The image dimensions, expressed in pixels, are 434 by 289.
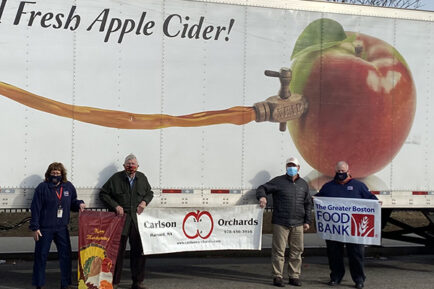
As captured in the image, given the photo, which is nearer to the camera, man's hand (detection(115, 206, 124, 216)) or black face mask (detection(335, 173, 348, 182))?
man's hand (detection(115, 206, 124, 216))

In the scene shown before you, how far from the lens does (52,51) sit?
22.7 ft

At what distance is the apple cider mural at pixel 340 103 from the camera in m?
7.62

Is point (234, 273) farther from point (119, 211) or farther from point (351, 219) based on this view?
point (119, 211)

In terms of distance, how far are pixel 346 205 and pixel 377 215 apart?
0.41 metres

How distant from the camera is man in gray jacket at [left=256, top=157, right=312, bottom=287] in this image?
7574mm

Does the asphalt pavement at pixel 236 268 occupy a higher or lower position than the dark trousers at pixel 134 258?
lower

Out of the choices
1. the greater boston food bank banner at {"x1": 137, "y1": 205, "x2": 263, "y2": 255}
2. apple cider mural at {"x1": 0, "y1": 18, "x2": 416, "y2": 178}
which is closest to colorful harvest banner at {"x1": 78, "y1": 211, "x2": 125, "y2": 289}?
the greater boston food bank banner at {"x1": 137, "y1": 205, "x2": 263, "y2": 255}

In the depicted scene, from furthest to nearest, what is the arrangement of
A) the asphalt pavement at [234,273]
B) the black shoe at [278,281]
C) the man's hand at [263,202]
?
the asphalt pavement at [234,273]
the black shoe at [278,281]
the man's hand at [263,202]

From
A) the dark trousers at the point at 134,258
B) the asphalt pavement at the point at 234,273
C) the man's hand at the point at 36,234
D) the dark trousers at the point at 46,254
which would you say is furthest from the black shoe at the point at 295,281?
the man's hand at the point at 36,234

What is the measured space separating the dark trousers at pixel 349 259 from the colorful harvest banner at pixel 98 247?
113 inches

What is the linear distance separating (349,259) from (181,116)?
2.94 meters

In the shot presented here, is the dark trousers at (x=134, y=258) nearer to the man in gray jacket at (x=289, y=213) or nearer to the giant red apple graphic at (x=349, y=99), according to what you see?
the man in gray jacket at (x=289, y=213)

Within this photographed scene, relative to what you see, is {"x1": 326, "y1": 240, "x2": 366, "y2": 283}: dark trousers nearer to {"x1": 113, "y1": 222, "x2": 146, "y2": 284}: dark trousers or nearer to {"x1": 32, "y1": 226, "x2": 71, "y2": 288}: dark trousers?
{"x1": 113, "y1": 222, "x2": 146, "y2": 284}: dark trousers

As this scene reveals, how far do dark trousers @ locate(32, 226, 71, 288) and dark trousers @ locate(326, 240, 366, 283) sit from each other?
3422mm
